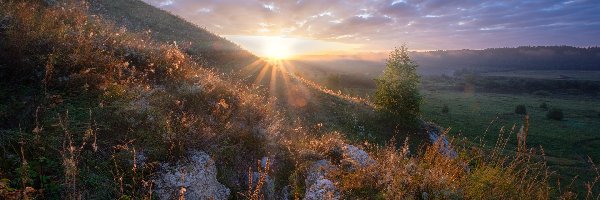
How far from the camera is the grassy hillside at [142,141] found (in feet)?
14.0

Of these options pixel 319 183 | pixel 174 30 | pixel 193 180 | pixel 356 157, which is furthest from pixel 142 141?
pixel 174 30

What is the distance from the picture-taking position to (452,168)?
5.97 metres

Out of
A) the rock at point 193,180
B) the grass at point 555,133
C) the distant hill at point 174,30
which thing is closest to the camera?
the rock at point 193,180

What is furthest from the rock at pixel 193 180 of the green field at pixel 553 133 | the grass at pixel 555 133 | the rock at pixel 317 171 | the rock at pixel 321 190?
the green field at pixel 553 133

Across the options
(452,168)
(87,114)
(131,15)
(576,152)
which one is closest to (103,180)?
(87,114)

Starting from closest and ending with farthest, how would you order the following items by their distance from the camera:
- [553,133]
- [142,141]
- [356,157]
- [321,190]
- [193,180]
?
[193,180] → [142,141] → [321,190] → [356,157] → [553,133]

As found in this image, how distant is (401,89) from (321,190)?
2098 centimetres

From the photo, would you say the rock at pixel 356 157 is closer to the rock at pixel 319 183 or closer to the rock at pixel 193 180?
the rock at pixel 319 183

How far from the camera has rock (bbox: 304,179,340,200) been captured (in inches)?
208

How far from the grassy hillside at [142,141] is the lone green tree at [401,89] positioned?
17.4 metres

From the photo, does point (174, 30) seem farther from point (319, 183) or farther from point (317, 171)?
point (319, 183)

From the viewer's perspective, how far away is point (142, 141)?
208 inches

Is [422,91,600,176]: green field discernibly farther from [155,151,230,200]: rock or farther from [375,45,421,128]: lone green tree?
[155,151,230,200]: rock

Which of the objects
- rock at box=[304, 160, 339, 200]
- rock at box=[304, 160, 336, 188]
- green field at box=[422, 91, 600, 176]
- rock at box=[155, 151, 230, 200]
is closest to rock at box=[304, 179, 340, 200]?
rock at box=[304, 160, 339, 200]
